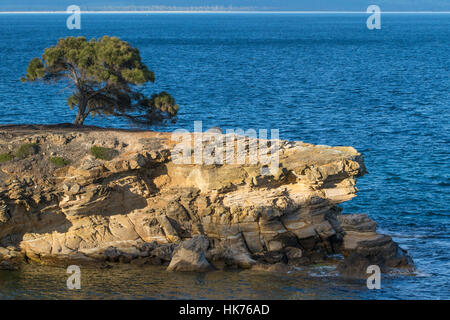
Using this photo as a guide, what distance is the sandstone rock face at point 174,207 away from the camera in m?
44.4

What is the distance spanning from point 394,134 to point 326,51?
111525 millimetres

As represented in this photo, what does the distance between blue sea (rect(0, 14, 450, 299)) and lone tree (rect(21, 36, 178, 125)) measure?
630 inches

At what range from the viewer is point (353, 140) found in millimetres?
78688

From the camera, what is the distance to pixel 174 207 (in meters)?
46.3

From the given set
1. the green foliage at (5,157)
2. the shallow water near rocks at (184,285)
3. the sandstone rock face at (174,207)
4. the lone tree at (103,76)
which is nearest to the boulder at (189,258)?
the sandstone rock face at (174,207)

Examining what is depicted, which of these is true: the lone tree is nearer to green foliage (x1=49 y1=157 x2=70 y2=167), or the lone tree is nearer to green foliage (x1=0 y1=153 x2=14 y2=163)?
green foliage (x1=49 y1=157 x2=70 y2=167)

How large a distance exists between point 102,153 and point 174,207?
607 cm

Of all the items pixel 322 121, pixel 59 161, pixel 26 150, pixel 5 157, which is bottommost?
pixel 322 121

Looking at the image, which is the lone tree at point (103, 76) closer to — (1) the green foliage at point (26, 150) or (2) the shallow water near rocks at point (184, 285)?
(1) the green foliage at point (26, 150)

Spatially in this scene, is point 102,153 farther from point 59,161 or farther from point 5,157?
point 5,157

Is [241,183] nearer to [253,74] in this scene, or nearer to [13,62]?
[253,74]

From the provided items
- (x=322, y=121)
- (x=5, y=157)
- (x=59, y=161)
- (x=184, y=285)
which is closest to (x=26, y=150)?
(x=5, y=157)

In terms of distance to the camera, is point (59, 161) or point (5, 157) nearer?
point (5, 157)

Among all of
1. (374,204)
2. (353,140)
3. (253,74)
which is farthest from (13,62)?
(374,204)
